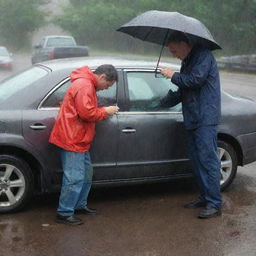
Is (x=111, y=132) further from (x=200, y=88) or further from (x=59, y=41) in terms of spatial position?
(x=59, y=41)

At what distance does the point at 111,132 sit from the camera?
17.3 ft

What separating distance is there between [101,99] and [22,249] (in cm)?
172

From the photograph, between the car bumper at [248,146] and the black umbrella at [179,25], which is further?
the car bumper at [248,146]

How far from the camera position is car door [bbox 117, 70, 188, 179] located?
5387mm

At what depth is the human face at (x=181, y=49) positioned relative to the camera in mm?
5273

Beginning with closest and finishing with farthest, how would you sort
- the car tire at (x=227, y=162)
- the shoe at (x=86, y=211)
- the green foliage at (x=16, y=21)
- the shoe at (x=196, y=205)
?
the shoe at (x=86, y=211)
the shoe at (x=196, y=205)
the car tire at (x=227, y=162)
the green foliage at (x=16, y=21)

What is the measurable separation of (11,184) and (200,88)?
6.69 feet

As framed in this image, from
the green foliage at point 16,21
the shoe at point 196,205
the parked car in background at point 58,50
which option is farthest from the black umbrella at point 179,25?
the green foliage at point 16,21

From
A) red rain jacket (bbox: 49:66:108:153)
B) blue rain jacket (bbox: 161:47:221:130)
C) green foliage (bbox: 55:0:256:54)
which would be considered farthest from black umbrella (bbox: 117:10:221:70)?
green foliage (bbox: 55:0:256:54)

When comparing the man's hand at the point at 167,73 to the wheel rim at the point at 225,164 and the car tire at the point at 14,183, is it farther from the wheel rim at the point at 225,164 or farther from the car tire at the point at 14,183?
the car tire at the point at 14,183

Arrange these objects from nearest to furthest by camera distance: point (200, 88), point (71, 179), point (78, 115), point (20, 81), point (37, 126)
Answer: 1. point (78, 115)
2. point (71, 179)
3. point (37, 126)
4. point (200, 88)
5. point (20, 81)

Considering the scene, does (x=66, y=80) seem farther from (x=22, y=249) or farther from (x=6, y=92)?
(x=22, y=249)

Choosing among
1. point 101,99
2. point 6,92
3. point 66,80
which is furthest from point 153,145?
point 6,92

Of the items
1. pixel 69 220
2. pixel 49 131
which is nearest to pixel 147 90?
pixel 49 131
